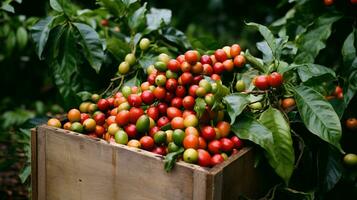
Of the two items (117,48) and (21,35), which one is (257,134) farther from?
(21,35)

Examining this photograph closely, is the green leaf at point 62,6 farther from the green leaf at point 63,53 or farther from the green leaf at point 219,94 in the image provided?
the green leaf at point 219,94

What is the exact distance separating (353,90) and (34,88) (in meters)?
2.50

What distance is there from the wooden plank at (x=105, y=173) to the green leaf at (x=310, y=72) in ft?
1.74

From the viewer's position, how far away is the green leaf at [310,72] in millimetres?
1580

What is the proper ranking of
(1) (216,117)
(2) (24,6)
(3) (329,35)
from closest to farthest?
(1) (216,117) → (3) (329,35) → (2) (24,6)

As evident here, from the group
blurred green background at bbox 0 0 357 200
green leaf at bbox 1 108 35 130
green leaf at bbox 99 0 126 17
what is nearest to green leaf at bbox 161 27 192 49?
blurred green background at bbox 0 0 357 200

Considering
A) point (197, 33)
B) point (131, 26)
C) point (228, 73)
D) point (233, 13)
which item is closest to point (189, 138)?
point (228, 73)

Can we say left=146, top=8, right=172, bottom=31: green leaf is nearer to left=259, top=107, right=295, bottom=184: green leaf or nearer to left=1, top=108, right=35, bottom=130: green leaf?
left=259, top=107, right=295, bottom=184: green leaf

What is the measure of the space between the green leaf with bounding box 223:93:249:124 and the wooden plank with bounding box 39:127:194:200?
0.22m

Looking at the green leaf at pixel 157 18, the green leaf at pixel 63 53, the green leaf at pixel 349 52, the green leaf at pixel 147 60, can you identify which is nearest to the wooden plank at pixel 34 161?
the green leaf at pixel 63 53

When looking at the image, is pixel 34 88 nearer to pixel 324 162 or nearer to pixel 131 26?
pixel 131 26

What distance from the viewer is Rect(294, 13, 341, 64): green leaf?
1.93 m

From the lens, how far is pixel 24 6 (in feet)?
11.8

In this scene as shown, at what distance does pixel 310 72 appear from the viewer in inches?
63.3
